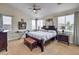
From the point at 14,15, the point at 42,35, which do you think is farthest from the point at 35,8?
the point at 42,35

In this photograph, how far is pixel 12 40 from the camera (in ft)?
6.19

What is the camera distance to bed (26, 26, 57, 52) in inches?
74.0

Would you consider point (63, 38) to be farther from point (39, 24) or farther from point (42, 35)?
point (39, 24)

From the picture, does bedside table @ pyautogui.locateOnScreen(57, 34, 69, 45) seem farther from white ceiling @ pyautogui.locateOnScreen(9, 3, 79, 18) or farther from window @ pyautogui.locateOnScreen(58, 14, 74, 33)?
white ceiling @ pyautogui.locateOnScreen(9, 3, 79, 18)

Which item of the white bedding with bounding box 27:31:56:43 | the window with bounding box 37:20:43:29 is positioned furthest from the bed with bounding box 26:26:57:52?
the window with bounding box 37:20:43:29

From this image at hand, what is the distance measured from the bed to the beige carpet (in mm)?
129

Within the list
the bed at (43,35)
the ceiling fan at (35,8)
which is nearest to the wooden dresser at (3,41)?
the bed at (43,35)

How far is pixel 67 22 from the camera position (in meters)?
1.93

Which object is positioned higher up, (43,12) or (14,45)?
(43,12)

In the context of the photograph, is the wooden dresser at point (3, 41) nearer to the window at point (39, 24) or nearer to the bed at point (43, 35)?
the bed at point (43, 35)

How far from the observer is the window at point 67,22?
1899 mm
